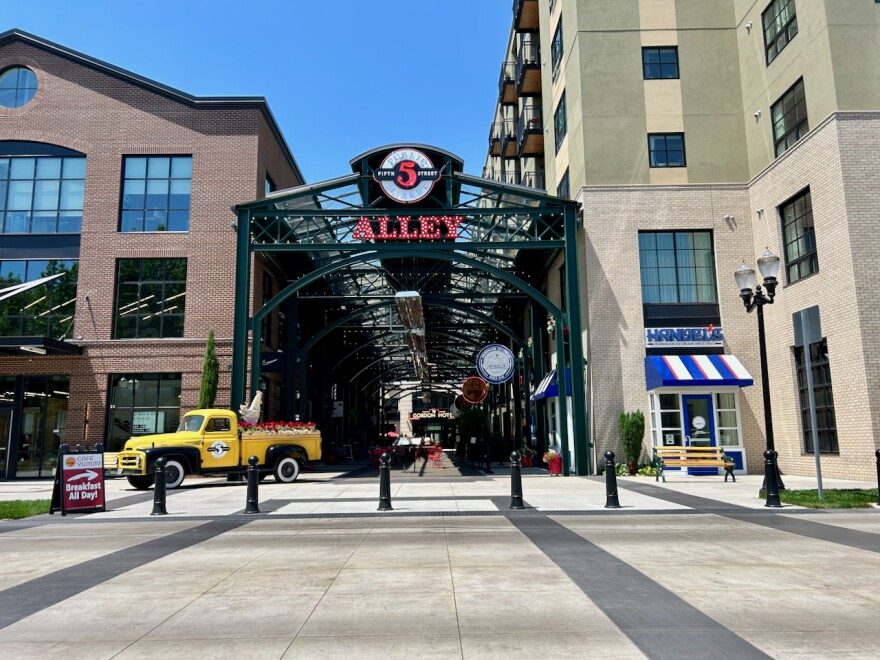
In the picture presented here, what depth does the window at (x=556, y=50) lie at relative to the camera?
26.9m

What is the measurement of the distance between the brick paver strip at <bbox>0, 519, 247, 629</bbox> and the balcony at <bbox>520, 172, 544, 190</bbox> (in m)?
25.8

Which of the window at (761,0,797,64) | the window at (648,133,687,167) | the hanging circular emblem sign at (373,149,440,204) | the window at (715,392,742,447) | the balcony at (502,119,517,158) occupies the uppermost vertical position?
the balcony at (502,119,517,158)

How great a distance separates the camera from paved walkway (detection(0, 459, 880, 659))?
16.6 feet

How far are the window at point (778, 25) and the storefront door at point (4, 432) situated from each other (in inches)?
1146

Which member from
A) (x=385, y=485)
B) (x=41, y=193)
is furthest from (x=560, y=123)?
(x=41, y=193)

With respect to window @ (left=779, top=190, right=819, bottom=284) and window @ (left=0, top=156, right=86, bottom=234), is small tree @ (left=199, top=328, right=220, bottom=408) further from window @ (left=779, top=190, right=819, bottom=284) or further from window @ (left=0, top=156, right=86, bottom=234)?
window @ (left=779, top=190, right=819, bottom=284)

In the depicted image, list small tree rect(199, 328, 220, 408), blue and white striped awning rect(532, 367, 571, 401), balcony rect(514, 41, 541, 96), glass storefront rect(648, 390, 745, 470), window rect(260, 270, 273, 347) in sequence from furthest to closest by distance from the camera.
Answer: balcony rect(514, 41, 541, 96)
window rect(260, 270, 273, 347)
blue and white striped awning rect(532, 367, 571, 401)
small tree rect(199, 328, 220, 408)
glass storefront rect(648, 390, 745, 470)

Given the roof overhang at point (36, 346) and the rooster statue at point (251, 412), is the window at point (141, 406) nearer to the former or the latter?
the roof overhang at point (36, 346)

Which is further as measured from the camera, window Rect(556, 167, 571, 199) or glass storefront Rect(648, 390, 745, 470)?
window Rect(556, 167, 571, 199)

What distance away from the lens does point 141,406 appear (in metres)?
25.5

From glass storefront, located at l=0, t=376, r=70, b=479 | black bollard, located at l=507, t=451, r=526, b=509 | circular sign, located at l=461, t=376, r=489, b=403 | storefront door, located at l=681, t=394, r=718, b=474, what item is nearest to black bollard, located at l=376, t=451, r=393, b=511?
black bollard, located at l=507, t=451, r=526, b=509

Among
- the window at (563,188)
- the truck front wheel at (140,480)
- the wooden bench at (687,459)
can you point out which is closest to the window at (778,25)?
the window at (563,188)

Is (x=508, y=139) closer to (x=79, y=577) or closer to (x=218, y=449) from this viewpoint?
(x=218, y=449)

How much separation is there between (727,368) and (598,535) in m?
13.4
